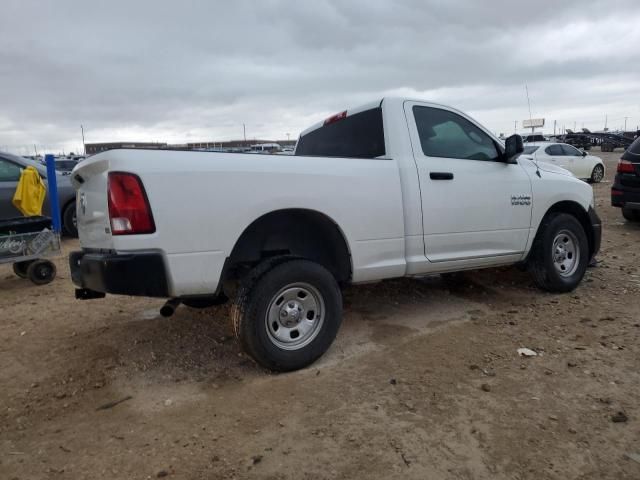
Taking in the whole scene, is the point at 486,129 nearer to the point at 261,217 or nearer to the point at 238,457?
the point at 261,217

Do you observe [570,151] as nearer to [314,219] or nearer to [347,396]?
[314,219]

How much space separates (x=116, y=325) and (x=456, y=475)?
3.36 metres

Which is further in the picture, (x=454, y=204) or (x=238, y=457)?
(x=454, y=204)

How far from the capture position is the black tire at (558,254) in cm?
488

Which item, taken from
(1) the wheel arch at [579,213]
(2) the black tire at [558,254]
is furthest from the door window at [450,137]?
(1) the wheel arch at [579,213]

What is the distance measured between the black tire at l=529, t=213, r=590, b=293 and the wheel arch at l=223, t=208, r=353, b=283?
234 centimetres

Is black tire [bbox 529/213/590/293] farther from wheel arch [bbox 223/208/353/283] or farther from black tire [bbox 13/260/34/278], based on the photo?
black tire [bbox 13/260/34/278]

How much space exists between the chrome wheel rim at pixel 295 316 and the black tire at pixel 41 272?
4.32 m

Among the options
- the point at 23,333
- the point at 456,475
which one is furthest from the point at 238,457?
the point at 23,333

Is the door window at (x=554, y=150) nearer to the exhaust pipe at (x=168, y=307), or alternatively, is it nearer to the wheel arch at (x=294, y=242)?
the wheel arch at (x=294, y=242)

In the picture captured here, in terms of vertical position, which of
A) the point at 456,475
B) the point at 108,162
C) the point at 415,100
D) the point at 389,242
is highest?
the point at 415,100

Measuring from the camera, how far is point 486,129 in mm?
4594

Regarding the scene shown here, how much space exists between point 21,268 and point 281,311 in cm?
492

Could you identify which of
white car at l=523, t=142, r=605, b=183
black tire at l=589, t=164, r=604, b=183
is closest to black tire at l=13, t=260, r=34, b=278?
white car at l=523, t=142, r=605, b=183
